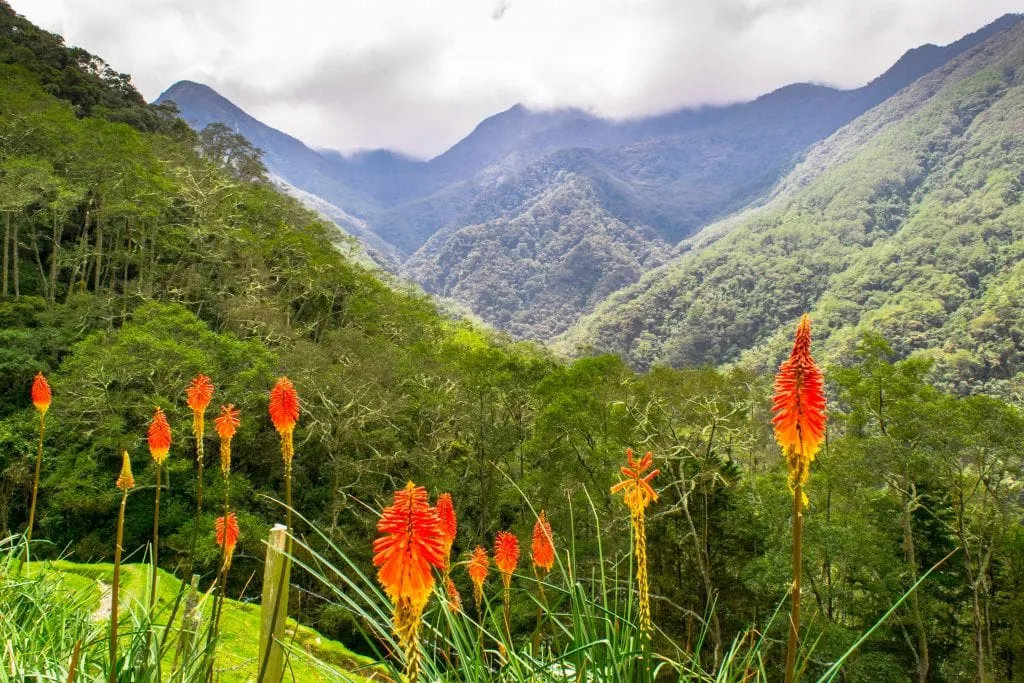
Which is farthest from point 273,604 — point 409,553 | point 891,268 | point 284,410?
point 891,268

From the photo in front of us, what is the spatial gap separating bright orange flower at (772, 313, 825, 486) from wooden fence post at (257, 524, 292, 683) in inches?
67.1

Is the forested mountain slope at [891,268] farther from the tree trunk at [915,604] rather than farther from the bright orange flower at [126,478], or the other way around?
the bright orange flower at [126,478]

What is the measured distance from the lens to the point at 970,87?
199 metres

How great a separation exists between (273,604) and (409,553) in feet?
1.65

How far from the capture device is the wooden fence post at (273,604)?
1.11 m

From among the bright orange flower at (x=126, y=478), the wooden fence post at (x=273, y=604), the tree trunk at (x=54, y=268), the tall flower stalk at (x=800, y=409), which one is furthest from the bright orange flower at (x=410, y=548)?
the tree trunk at (x=54, y=268)

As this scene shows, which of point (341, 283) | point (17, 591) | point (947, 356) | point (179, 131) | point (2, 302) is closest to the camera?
point (17, 591)

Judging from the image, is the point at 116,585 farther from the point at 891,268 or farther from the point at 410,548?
the point at 891,268

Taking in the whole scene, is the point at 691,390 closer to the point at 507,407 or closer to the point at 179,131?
the point at 507,407

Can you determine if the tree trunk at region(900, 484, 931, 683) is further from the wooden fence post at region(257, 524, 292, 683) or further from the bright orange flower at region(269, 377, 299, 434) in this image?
the wooden fence post at region(257, 524, 292, 683)

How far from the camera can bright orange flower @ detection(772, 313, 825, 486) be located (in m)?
2.09

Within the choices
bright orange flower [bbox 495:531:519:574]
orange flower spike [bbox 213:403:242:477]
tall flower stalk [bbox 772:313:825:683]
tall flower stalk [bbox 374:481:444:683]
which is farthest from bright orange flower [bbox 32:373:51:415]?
tall flower stalk [bbox 772:313:825:683]

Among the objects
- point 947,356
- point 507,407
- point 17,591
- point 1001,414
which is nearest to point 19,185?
point 507,407

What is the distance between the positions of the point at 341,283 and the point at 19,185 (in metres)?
16.2
